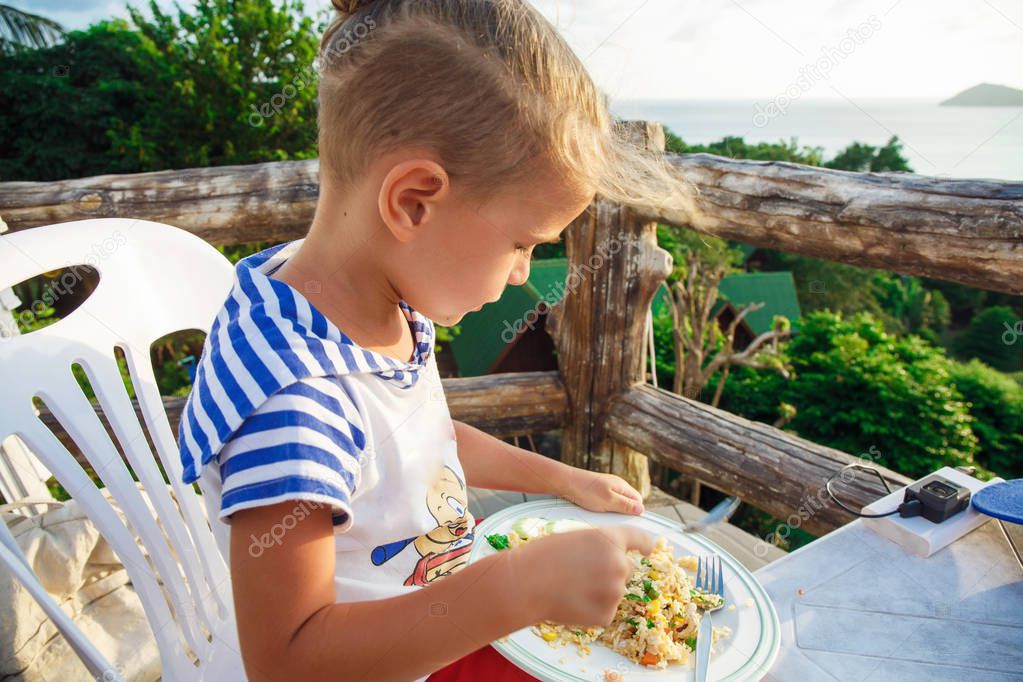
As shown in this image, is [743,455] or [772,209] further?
[743,455]

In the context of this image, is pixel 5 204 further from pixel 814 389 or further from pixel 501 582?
pixel 814 389

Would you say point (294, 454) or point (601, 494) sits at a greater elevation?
point (294, 454)

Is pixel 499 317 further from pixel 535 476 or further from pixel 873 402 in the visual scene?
pixel 535 476

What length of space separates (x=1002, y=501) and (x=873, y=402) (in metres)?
7.04

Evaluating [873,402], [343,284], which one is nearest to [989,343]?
[873,402]

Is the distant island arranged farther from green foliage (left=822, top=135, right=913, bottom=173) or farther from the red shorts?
green foliage (left=822, top=135, right=913, bottom=173)

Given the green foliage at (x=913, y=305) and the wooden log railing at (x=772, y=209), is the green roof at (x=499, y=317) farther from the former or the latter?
the green foliage at (x=913, y=305)

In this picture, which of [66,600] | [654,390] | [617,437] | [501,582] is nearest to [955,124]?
[654,390]

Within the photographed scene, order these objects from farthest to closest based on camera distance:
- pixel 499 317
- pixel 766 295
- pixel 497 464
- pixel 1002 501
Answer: pixel 766 295, pixel 499 317, pixel 497 464, pixel 1002 501

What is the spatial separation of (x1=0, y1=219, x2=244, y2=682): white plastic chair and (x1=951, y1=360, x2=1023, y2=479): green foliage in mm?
13427

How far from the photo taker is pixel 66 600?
1.15m

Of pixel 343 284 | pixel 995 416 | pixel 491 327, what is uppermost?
pixel 343 284

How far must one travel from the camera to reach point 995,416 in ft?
43.4

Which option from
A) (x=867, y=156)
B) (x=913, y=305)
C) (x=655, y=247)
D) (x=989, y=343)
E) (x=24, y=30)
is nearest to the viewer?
(x=655, y=247)
